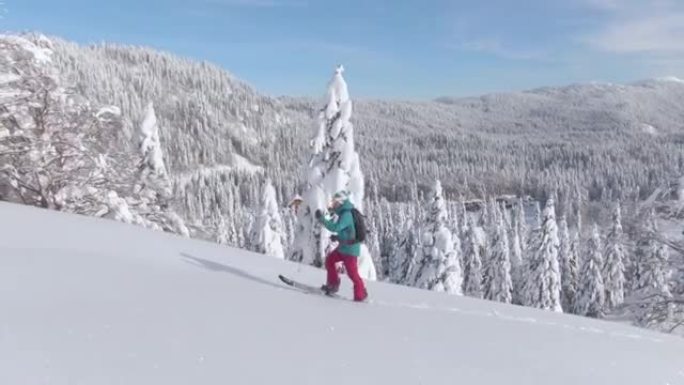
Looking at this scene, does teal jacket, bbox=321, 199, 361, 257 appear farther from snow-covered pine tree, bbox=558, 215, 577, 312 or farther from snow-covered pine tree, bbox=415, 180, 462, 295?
snow-covered pine tree, bbox=558, 215, 577, 312

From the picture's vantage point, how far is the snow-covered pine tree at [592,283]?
163 ft

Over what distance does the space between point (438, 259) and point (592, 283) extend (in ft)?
90.1

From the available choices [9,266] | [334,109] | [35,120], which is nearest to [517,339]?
[9,266]

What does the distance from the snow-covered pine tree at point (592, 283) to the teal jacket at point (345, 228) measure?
46169mm

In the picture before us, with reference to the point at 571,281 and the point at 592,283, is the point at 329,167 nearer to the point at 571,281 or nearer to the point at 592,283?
the point at 592,283

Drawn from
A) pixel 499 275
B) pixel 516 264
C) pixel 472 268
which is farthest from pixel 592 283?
pixel 516 264

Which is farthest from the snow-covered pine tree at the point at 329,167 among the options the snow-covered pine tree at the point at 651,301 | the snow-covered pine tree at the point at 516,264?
the snow-covered pine tree at the point at 516,264

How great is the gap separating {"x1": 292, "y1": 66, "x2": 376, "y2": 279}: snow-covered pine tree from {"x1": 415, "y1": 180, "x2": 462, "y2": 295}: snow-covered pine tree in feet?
34.5

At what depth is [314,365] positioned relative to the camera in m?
5.32

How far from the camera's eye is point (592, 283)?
165ft

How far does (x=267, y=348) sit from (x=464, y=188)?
182 m

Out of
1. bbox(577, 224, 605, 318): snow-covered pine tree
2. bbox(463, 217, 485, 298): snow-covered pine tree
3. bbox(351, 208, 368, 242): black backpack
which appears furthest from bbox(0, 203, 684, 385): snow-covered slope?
bbox(463, 217, 485, 298): snow-covered pine tree

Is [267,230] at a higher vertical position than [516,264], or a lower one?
higher

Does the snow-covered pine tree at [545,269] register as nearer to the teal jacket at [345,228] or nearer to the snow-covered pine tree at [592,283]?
the snow-covered pine tree at [592,283]
